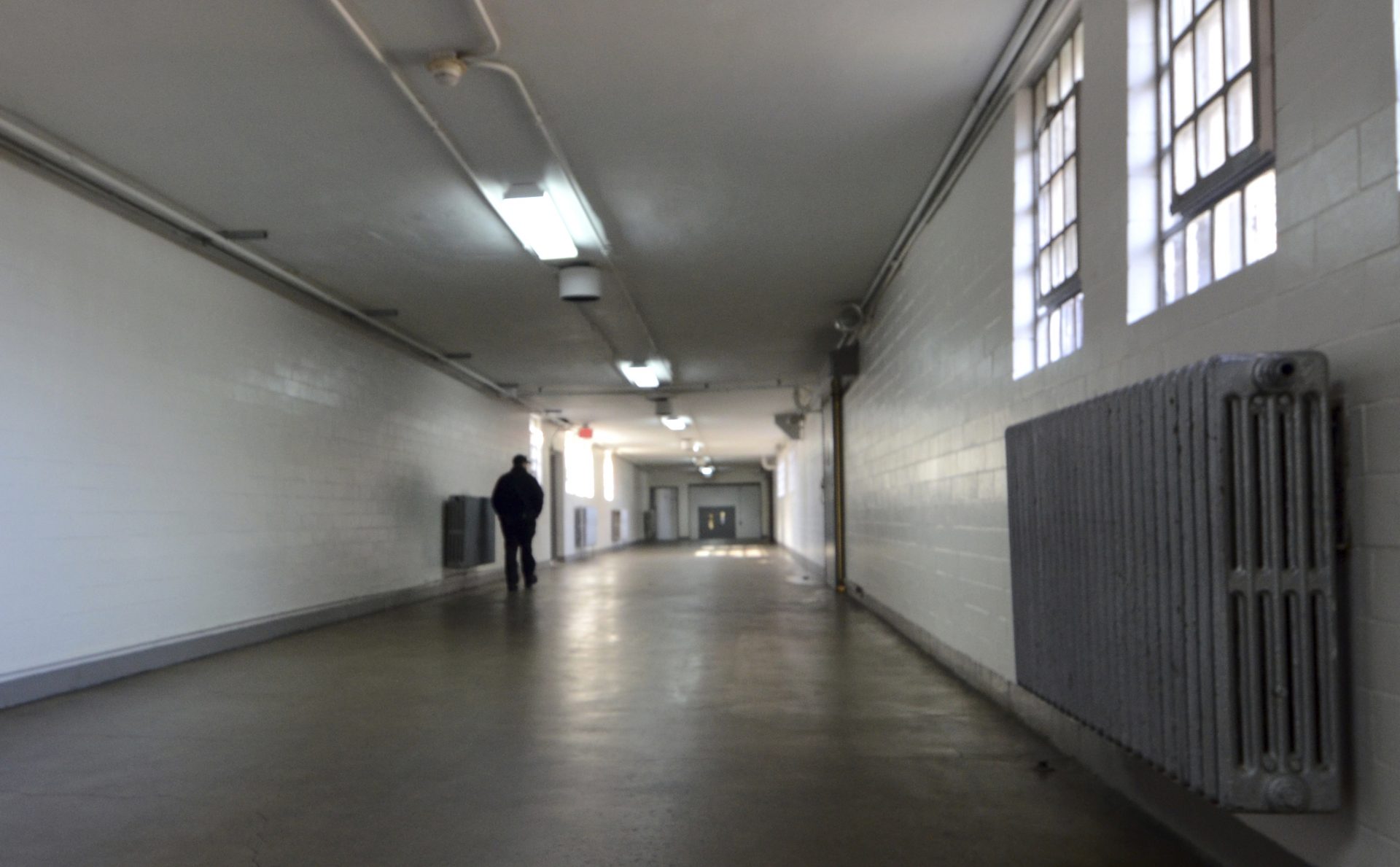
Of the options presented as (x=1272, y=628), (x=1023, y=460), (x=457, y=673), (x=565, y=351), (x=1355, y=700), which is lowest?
(x=457, y=673)

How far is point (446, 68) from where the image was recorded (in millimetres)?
4484

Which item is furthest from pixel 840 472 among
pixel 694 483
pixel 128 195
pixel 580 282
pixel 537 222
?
pixel 694 483

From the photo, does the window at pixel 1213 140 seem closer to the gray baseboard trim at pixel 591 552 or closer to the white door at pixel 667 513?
the gray baseboard trim at pixel 591 552

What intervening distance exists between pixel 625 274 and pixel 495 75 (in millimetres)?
3750

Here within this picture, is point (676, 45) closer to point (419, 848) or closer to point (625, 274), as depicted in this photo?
point (419, 848)

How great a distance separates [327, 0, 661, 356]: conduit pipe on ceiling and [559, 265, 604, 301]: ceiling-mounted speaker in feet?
1.99

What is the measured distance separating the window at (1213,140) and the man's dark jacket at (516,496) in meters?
10.6

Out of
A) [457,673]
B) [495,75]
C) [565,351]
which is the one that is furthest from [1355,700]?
[565,351]

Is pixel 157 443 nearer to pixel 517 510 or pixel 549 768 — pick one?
pixel 549 768

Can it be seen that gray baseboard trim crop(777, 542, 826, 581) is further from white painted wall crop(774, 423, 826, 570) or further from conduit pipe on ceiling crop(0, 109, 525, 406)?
conduit pipe on ceiling crop(0, 109, 525, 406)

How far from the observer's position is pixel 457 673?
620 cm

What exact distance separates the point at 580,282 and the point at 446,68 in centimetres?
359

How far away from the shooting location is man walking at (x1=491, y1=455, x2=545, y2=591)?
1307 centimetres

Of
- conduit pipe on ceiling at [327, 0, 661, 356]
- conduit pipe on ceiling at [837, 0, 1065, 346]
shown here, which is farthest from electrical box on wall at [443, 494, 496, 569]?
conduit pipe on ceiling at [837, 0, 1065, 346]
